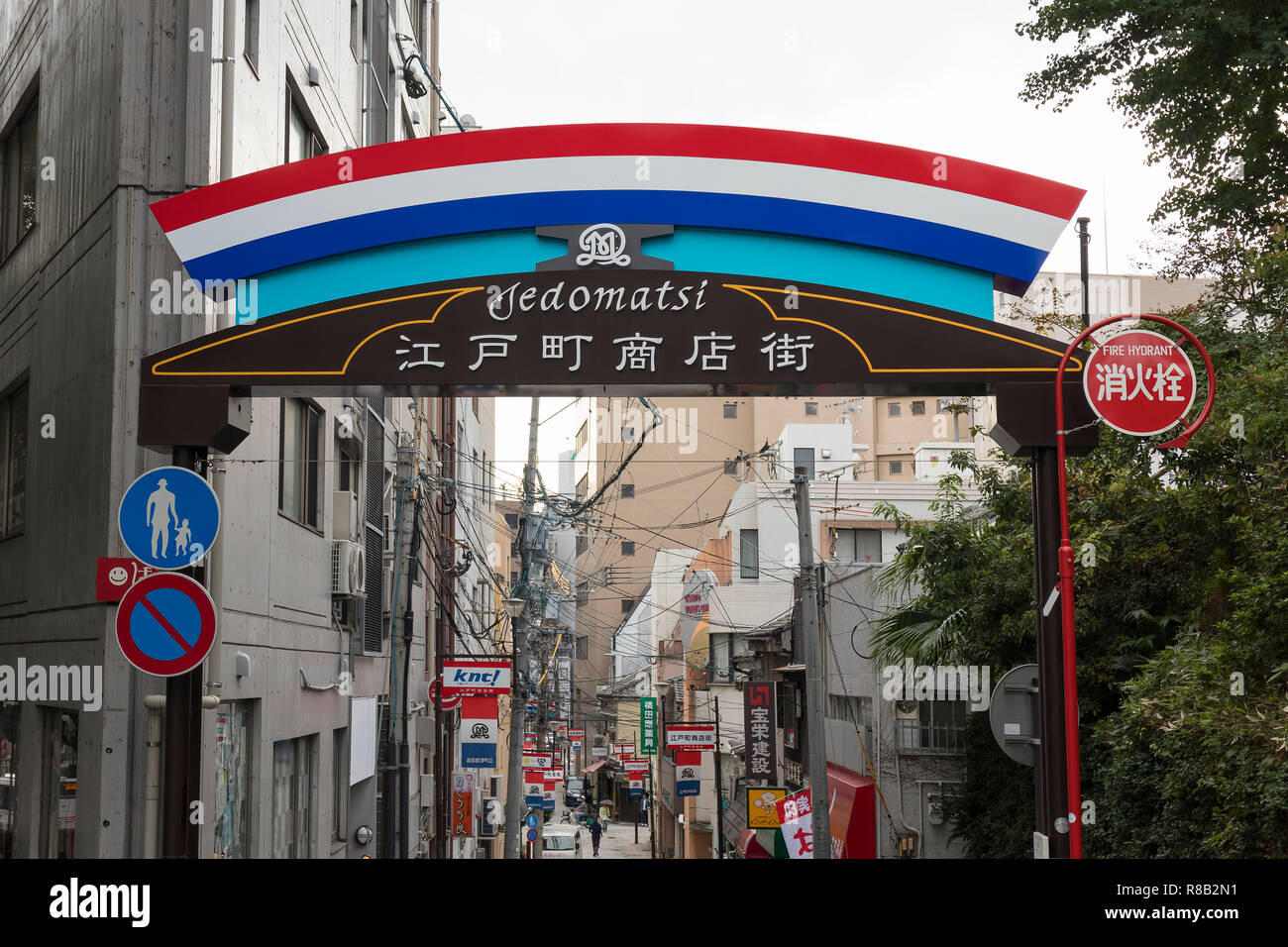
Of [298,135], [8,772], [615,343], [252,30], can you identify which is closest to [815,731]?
[8,772]

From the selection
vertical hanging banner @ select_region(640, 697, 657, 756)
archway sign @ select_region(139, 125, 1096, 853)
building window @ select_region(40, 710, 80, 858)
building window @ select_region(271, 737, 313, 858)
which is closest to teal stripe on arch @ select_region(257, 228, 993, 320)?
archway sign @ select_region(139, 125, 1096, 853)

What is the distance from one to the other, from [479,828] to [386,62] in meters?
22.4

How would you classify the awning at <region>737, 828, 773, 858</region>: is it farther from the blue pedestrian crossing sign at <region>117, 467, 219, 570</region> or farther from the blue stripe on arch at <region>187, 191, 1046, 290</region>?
the blue pedestrian crossing sign at <region>117, 467, 219, 570</region>

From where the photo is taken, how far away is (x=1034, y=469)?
30.1 feet

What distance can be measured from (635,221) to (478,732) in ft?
53.9

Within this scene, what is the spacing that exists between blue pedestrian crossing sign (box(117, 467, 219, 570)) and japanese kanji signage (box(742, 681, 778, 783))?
22300mm

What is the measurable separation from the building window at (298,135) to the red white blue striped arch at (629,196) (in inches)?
225

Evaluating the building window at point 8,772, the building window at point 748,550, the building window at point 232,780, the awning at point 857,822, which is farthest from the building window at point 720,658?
the building window at point 8,772

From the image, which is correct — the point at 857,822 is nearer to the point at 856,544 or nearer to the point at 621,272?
the point at 856,544

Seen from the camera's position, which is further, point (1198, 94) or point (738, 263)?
point (1198, 94)

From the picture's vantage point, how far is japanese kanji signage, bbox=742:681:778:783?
95.4 ft

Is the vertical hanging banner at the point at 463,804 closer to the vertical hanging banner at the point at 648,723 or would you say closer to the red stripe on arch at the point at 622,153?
the vertical hanging banner at the point at 648,723

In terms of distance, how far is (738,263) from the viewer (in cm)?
970
